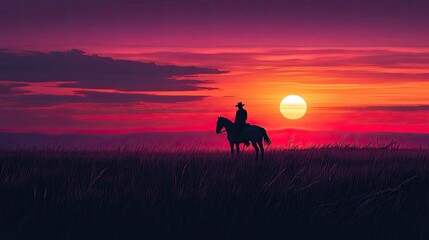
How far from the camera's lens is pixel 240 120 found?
22.1m

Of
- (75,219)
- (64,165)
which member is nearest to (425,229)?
(75,219)

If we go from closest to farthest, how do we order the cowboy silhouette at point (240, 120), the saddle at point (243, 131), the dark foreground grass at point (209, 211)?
the dark foreground grass at point (209, 211), the cowboy silhouette at point (240, 120), the saddle at point (243, 131)

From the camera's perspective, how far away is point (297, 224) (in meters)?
8.23

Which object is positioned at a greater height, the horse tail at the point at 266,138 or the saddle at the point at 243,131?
the saddle at the point at 243,131

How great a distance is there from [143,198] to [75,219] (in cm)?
122

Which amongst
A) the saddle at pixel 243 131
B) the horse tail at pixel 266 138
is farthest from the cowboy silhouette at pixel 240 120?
the horse tail at pixel 266 138

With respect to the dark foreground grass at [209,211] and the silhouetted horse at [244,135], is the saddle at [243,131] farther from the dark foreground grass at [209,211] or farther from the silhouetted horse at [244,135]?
the dark foreground grass at [209,211]

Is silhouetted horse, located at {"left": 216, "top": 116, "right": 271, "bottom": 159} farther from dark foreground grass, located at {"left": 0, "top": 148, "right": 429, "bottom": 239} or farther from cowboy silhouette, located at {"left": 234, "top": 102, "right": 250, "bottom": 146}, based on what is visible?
dark foreground grass, located at {"left": 0, "top": 148, "right": 429, "bottom": 239}

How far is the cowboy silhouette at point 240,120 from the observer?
21828 millimetres

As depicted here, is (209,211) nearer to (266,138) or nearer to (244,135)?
(244,135)

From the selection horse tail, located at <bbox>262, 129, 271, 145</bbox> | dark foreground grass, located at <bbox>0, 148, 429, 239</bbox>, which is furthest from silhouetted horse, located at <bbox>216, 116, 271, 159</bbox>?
dark foreground grass, located at <bbox>0, 148, 429, 239</bbox>

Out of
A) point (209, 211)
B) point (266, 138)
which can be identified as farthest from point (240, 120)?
point (209, 211)

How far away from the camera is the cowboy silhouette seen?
71.6ft

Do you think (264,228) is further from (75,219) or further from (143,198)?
(75,219)
